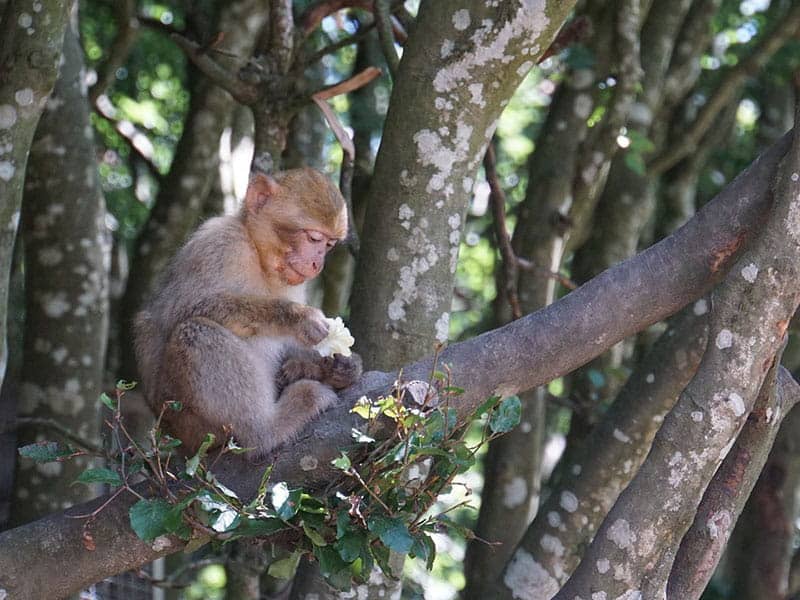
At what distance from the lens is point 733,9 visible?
9.99m

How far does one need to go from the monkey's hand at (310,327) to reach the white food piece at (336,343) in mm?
52

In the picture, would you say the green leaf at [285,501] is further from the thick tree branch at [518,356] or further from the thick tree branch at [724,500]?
the thick tree branch at [724,500]

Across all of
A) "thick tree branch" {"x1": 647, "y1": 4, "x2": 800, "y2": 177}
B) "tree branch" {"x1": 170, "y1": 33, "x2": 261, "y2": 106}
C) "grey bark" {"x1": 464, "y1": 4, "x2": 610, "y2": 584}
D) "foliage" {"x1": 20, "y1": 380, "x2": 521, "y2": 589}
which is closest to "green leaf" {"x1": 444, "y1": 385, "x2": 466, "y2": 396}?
"foliage" {"x1": 20, "y1": 380, "x2": 521, "y2": 589}

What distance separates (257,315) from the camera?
5.14m

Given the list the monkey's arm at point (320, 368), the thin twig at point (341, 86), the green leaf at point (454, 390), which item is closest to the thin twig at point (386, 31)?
the thin twig at point (341, 86)

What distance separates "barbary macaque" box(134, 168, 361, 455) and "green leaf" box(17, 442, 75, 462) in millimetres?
463

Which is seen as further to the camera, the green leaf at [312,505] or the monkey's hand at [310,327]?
the monkey's hand at [310,327]

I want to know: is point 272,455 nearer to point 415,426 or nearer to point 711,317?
point 415,426

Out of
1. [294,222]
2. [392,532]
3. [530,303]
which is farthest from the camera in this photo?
[530,303]

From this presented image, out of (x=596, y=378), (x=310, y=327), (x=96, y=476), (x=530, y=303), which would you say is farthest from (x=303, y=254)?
(x=596, y=378)

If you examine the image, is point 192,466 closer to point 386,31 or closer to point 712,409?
point 712,409

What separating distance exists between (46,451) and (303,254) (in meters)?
1.78

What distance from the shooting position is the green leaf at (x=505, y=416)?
3.95 metres

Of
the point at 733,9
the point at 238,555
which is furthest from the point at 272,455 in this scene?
the point at 733,9
